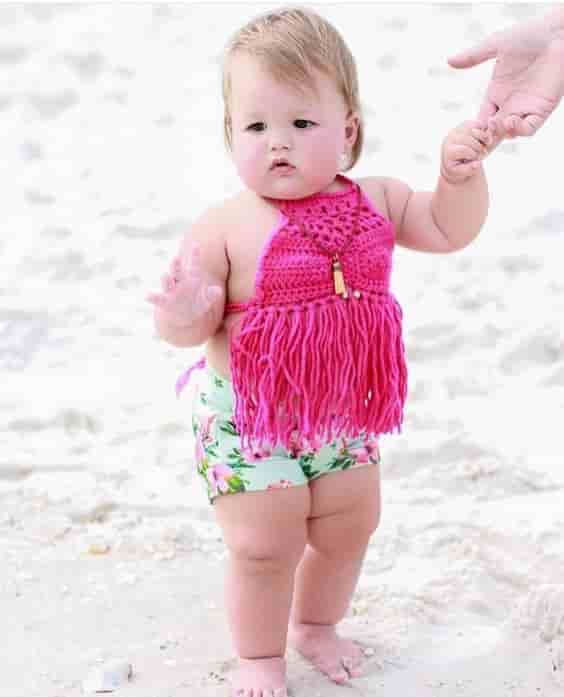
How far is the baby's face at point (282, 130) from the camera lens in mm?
1864

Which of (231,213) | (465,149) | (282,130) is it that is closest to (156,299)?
(231,213)

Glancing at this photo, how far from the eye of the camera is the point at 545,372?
3.45m

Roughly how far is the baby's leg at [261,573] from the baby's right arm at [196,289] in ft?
0.96

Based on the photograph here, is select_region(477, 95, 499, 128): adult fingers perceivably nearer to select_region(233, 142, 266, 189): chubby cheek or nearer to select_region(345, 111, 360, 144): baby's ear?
select_region(345, 111, 360, 144): baby's ear

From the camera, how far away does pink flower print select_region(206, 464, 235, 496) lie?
2.01 meters

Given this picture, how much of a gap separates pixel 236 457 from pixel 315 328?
0.26m

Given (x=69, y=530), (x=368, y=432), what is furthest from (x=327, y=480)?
(x=69, y=530)

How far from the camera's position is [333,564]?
7.16 feet

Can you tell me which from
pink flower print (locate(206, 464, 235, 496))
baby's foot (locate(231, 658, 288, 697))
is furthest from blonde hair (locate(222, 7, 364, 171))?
baby's foot (locate(231, 658, 288, 697))

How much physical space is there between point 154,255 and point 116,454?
1.24m

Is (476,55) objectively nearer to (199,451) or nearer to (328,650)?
(199,451)

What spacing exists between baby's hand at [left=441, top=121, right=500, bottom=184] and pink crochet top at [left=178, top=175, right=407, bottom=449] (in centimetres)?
15

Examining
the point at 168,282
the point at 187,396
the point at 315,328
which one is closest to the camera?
the point at 168,282

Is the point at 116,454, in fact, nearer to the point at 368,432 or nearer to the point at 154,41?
the point at 368,432
